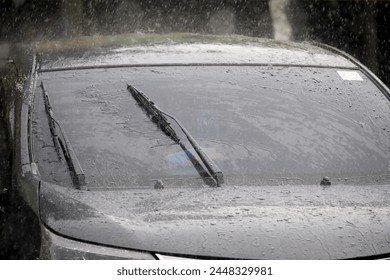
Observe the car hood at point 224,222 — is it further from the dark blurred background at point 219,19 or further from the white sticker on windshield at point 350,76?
the dark blurred background at point 219,19

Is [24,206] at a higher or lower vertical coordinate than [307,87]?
lower

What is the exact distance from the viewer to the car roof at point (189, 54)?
178 inches

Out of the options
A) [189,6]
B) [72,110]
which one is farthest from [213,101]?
[189,6]

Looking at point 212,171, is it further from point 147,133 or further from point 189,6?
point 189,6

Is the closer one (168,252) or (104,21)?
(168,252)

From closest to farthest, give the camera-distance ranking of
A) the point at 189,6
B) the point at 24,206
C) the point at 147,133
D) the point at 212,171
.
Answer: the point at 24,206 < the point at 212,171 < the point at 147,133 < the point at 189,6

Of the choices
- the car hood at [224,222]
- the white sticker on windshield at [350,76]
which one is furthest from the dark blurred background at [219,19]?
the car hood at [224,222]

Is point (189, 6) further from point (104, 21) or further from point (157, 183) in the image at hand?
point (157, 183)

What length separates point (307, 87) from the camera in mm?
4480

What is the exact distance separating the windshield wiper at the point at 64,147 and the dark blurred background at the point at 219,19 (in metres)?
7.49

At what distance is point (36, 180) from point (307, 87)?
1.49 m

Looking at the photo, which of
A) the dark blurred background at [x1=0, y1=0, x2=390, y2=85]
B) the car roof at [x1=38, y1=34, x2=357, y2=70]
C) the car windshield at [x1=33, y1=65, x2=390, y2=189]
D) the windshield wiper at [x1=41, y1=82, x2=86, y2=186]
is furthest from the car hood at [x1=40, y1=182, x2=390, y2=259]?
the dark blurred background at [x1=0, y1=0, x2=390, y2=85]

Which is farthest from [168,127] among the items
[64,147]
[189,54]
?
[189,54]

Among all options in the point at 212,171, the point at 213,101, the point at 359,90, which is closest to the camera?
the point at 212,171
